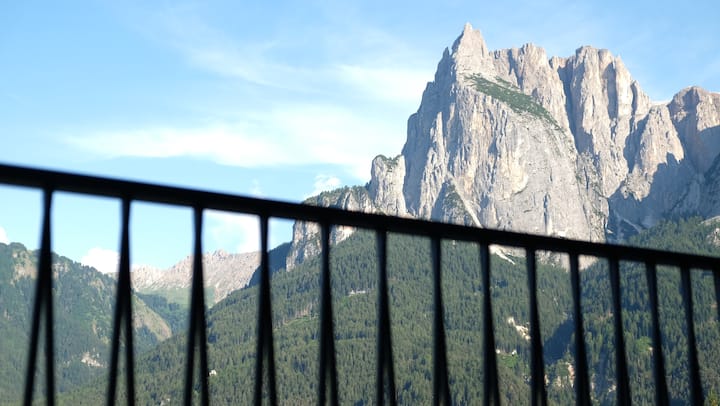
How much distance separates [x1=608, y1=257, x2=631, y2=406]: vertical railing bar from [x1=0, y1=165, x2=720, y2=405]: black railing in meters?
0.01

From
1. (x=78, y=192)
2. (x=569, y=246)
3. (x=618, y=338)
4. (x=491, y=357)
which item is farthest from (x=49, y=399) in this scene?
(x=618, y=338)

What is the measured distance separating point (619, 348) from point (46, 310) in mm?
7160

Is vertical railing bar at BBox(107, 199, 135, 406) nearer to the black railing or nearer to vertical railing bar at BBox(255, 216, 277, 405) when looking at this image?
the black railing

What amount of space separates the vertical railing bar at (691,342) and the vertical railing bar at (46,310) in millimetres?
8381

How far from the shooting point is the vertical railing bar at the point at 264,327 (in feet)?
29.5

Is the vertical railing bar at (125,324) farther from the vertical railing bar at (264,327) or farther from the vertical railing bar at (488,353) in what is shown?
the vertical railing bar at (488,353)

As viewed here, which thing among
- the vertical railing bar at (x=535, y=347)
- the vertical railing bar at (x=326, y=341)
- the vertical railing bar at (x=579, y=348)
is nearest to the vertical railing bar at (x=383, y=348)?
the vertical railing bar at (x=326, y=341)

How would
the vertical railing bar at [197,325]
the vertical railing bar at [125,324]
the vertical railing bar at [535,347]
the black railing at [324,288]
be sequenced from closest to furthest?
1. the black railing at [324,288]
2. the vertical railing bar at [125,324]
3. the vertical railing bar at [197,325]
4. the vertical railing bar at [535,347]

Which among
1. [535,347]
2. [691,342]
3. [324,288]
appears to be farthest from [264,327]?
[691,342]

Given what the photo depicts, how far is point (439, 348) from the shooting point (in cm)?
1034

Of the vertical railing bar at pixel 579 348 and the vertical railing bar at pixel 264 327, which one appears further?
the vertical railing bar at pixel 579 348

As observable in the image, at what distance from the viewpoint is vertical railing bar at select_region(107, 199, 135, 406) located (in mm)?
8164

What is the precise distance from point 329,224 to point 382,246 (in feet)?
2.40

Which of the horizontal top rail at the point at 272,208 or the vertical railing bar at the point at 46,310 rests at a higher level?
the horizontal top rail at the point at 272,208
